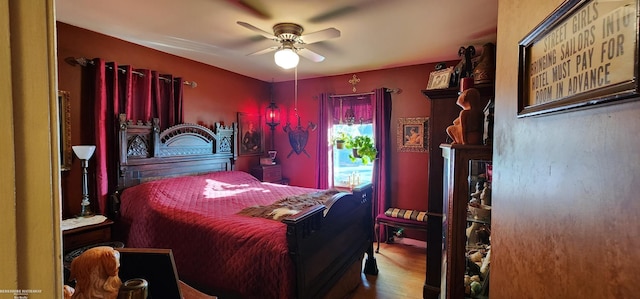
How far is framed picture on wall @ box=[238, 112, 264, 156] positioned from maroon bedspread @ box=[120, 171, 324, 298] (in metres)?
1.51

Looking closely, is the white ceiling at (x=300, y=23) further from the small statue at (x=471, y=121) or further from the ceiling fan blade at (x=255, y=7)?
the small statue at (x=471, y=121)

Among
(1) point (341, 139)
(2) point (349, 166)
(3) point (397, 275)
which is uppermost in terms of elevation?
(1) point (341, 139)

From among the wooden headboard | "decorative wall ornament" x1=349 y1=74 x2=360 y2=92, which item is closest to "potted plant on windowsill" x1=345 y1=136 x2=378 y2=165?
"decorative wall ornament" x1=349 y1=74 x2=360 y2=92

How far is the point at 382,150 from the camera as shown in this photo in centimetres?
410

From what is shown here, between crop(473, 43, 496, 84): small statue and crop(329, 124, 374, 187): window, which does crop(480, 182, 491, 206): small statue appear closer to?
crop(473, 43, 496, 84): small statue

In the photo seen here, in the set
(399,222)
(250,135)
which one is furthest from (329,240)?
(250,135)

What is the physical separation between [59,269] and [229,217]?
1.98 m

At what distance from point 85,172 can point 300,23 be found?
244 centimetres

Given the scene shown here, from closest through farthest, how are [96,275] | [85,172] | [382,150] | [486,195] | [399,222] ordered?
[96,275] < [486,195] < [85,172] < [399,222] < [382,150]

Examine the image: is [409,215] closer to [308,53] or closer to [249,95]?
[308,53]

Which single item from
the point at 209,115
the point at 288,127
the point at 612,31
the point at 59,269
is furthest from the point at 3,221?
the point at 288,127

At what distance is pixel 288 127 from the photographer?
4988mm

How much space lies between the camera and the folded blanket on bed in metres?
2.39

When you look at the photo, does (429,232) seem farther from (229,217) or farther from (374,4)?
(374,4)
